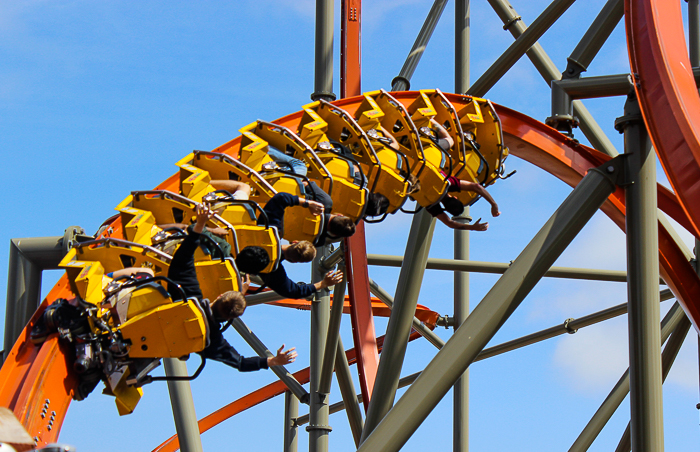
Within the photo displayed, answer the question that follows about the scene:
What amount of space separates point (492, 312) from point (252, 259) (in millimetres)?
1288

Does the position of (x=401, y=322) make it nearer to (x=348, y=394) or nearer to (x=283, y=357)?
(x=348, y=394)

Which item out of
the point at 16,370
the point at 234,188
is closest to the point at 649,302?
the point at 234,188

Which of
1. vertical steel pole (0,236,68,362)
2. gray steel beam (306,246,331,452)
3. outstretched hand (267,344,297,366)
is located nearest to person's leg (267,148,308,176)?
outstretched hand (267,344,297,366)

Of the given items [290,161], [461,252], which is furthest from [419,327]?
[290,161]

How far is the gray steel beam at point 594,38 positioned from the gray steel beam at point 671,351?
2458 millimetres

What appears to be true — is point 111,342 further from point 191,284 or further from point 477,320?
point 477,320

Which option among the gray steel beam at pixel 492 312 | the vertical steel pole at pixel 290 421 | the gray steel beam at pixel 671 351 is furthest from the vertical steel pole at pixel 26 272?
the vertical steel pole at pixel 290 421

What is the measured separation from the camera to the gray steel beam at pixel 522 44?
6801 millimetres

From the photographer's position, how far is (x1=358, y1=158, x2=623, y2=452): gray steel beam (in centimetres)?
421

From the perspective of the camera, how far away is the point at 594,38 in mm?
6059

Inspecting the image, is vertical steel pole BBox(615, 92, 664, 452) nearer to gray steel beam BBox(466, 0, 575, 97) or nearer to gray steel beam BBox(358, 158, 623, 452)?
gray steel beam BBox(358, 158, 623, 452)

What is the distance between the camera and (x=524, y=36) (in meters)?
6.81

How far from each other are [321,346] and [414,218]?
5.59 ft

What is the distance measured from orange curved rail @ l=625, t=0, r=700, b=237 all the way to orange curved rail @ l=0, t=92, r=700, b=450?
37.2 inches
